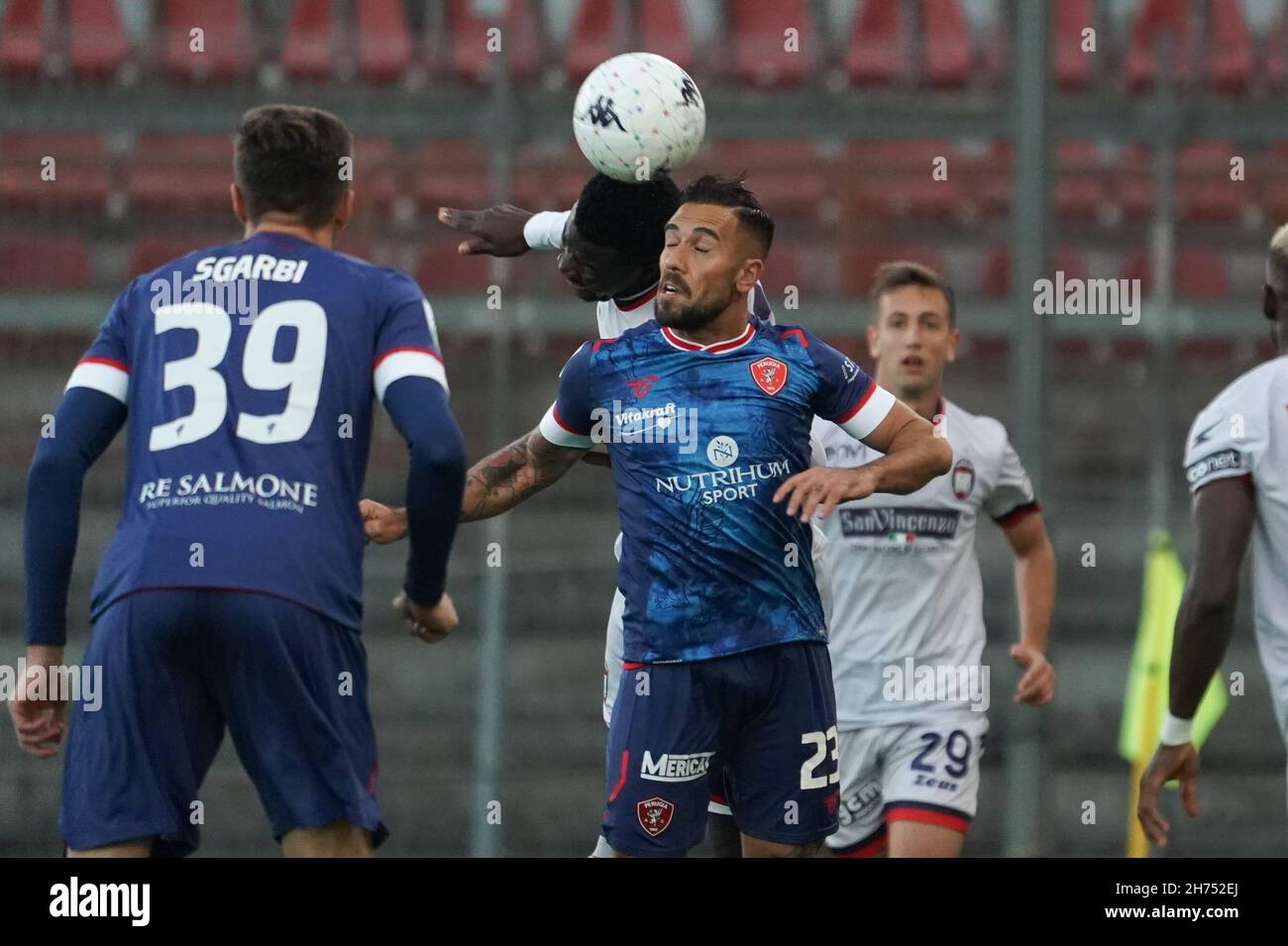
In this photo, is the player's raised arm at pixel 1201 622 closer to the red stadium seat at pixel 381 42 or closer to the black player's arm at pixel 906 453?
the black player's arm at pixel 906 453

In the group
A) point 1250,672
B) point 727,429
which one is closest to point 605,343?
point 727,429

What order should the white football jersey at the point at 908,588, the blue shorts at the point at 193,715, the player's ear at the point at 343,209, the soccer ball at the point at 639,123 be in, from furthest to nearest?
the white football jersey at the point at 908,588
the soccer ball at the point at 639,123
the player's ear at the point at 343,209
the blue shorts at the point at 193,715

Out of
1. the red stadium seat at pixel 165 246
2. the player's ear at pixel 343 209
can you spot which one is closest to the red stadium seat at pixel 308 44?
the red stadium seat at pixel 165 246

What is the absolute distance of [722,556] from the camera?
4.62 metres

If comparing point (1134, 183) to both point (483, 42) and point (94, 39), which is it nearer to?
point (483, 42)

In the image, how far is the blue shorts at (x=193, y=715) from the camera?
3.98m

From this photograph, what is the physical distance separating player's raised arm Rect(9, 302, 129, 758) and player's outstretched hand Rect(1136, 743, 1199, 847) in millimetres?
2404

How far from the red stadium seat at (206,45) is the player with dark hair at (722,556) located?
23.9 ft

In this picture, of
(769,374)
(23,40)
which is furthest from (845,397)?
(23,40)

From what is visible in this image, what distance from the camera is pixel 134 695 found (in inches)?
158

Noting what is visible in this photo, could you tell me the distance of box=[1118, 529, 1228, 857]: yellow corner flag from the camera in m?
8.28
